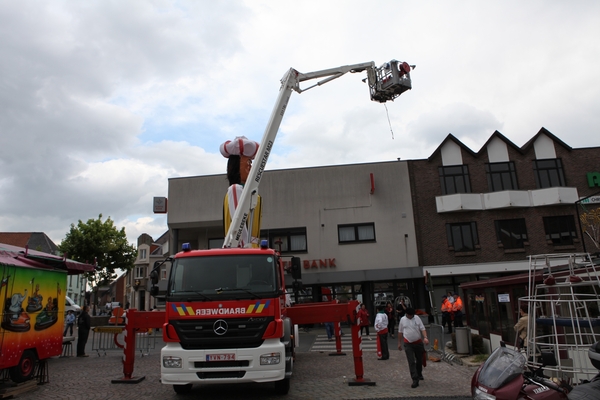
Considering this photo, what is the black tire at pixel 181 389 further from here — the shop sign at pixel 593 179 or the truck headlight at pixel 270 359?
the shop sign at pixel 593 179

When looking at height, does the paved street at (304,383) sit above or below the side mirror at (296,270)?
below

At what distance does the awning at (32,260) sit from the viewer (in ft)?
33.1

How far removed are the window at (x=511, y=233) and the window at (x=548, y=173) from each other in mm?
2764

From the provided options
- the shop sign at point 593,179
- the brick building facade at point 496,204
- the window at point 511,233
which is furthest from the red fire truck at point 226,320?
the shop sign at point 593,179

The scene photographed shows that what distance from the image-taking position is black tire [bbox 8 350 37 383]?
32.0ft

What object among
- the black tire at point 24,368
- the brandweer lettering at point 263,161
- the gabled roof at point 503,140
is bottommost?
the black tire at point 24,368

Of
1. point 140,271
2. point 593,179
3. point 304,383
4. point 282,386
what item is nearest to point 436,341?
point 304,383

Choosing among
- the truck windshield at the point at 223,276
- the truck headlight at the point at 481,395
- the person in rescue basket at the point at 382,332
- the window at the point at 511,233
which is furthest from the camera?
the window at the point at 511,233

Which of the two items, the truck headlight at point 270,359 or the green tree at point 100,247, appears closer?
the truck headlight at point 270,359

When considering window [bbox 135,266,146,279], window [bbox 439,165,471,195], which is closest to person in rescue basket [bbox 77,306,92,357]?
window [bbox 439,165,471,195]

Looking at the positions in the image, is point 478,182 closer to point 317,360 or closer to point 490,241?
point 490,241

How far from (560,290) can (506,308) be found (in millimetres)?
3166

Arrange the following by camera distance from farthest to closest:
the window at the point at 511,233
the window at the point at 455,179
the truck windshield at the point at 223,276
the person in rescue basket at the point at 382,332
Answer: the window at the point at 455,179 → the window at the point at 511,233 → the person in rescue basket at the point at 382,332 → the truck windshield at the point at 223,276

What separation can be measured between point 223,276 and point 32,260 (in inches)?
230
